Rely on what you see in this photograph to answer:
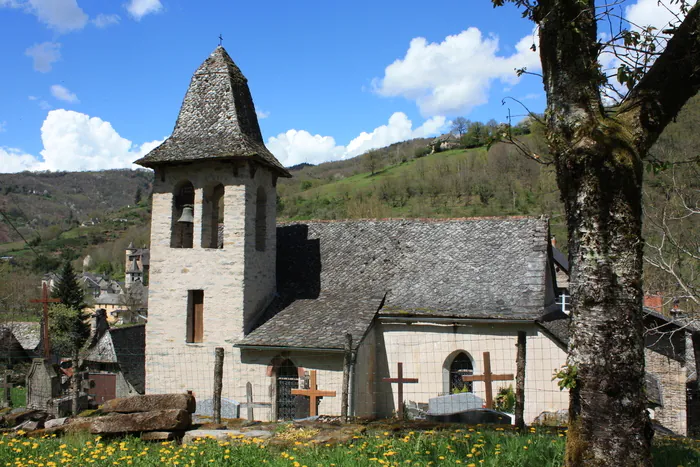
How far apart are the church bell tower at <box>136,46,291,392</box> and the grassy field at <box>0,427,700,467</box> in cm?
854

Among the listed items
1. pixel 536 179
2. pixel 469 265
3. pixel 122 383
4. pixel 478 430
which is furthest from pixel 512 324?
pixel 536 179

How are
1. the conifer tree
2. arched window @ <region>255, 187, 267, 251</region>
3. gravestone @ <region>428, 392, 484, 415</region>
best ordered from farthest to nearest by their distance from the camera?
the conifer tree < arched window @ <region>255, 187, 267, 251</region> < gravestone @ <region>428, 392, 484, 415</region>

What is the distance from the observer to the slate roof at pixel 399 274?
15922 millimetres

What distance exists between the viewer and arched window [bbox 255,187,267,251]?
18125 mm

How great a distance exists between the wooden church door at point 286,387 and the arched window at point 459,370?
436 cm

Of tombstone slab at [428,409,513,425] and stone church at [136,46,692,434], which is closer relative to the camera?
tombstone slab at [428,409,513,425]

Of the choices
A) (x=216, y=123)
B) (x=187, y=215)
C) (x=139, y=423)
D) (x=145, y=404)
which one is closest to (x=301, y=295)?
(x=187, y=215)

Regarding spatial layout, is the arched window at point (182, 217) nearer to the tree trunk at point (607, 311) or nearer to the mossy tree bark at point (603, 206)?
the mossy tree bark at point (603, 206)

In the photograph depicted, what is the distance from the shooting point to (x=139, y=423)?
8391 mm

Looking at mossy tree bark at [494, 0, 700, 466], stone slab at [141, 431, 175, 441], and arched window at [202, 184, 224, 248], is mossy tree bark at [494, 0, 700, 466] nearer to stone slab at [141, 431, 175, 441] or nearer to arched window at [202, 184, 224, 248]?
stone slab at [141, 431, 175, 441]

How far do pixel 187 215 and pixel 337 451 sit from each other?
12.0m

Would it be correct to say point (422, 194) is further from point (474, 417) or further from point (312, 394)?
point (474, 417)

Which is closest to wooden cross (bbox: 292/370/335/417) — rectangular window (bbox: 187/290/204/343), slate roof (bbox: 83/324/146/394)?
rectangular window (bbox: 187/290/204/343)

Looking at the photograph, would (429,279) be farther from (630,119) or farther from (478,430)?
(630,119)
